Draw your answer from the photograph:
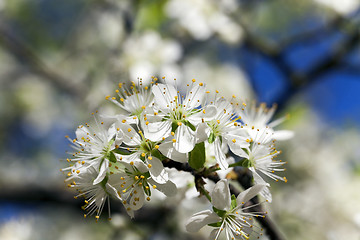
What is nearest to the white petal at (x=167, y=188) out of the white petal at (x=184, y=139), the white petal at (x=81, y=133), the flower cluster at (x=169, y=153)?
the flower cluster at (x=169, y=153)

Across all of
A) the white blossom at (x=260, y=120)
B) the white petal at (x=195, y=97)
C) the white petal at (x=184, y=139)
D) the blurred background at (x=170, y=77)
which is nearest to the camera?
the white petal at (x=184, y=139)

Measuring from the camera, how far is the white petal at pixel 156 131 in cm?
80

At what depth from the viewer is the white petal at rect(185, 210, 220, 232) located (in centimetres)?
83

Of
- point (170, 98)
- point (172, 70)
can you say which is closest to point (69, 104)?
point (172, 70)

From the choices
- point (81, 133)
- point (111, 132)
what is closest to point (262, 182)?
point (111, 132)

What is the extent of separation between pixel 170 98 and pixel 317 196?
2.88 metres

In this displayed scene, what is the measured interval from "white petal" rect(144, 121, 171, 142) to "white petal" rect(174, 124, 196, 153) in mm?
26

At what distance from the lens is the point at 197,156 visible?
0.82 meters

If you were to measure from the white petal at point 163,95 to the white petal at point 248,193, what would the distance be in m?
0.26

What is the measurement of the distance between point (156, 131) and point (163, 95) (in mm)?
97

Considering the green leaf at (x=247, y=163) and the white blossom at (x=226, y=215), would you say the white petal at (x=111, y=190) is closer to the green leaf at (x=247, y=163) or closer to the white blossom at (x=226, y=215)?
the white blossom at (x=226, y=215)

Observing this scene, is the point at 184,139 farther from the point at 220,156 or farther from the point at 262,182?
the point at 262,182

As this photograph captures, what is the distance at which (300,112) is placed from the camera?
392 centimetres

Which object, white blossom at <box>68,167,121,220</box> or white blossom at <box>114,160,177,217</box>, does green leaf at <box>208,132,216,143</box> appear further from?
white blossom at <box>68,167,121,220</box>
